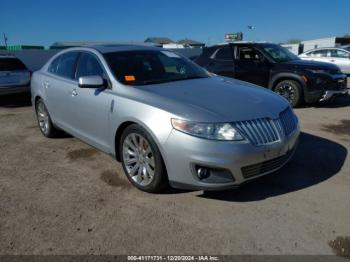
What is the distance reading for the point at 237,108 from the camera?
353 cm

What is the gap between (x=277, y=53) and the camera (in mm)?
9227

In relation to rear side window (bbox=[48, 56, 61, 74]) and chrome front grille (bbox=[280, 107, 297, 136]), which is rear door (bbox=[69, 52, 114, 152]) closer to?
rear side window (bbox=[48, 56, 61, 74])

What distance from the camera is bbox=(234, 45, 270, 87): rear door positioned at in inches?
349

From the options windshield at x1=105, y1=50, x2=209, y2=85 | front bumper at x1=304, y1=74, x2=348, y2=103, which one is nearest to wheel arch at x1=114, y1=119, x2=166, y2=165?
windshield at x1=105, y1=50, x2=209, y2=85

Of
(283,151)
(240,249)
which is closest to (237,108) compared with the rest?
(283,151)

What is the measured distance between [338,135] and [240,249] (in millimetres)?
3979

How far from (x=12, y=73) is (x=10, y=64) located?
33 centimetres

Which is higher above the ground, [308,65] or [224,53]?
[224,53]

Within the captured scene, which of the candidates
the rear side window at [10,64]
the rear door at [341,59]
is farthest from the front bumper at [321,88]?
the rear door at [341,59]

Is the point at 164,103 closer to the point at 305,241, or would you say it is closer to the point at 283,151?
the point at 283,151

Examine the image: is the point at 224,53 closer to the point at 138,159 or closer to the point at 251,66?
the point at 251,66

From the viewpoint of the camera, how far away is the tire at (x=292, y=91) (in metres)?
8.34

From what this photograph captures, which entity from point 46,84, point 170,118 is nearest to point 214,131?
point 170,118

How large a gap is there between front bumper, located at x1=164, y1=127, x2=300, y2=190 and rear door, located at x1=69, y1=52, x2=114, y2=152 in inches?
45.5
